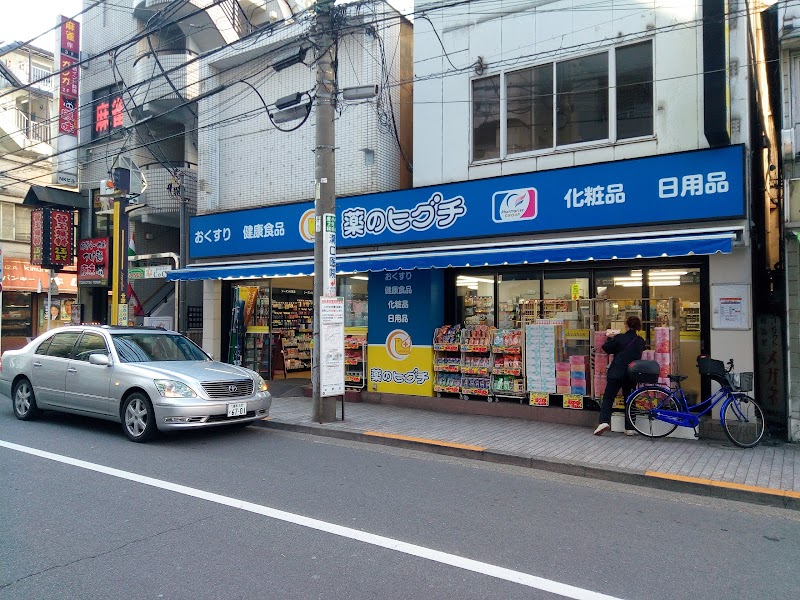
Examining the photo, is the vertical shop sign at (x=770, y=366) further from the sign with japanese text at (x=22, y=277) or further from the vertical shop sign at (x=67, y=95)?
the sign with japanese text at (x=22, y=277)

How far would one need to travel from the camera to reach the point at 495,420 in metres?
9.89

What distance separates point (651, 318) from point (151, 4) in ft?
56.7

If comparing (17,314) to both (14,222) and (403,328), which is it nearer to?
(14,222)

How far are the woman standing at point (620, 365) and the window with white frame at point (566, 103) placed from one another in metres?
3.34

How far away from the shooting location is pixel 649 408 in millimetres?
8617

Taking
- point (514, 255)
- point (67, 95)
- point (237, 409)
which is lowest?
point (237, 409)

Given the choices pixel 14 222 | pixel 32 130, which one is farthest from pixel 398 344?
pixel 14 222

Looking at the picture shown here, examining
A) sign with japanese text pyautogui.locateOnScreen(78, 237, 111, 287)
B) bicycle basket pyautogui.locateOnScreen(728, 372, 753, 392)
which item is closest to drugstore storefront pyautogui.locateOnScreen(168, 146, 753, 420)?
Result: bicycle basket pyautogui.locateOnScreen(728, 372, 753, 392)

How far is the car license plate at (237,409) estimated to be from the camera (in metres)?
8.22

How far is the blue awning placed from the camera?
26.0ft

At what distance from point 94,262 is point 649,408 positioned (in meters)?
18.1

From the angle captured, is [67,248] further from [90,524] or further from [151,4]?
[90,524]

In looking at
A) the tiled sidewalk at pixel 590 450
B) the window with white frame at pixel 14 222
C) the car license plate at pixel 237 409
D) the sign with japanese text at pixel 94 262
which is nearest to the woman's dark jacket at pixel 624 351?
the tiled sidewalk at pixel 590 450

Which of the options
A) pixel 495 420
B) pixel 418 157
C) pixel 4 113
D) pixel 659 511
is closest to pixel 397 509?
pixel 659 511
